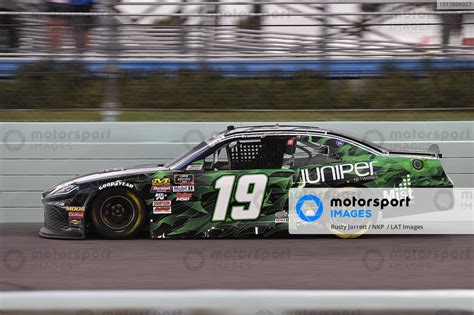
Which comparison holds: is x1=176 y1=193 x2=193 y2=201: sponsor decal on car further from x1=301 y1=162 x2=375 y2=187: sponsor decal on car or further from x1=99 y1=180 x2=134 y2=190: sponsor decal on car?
x1=301 y1=162 x2=375 y2=187: sponsor decal on car

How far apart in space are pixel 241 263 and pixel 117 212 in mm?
1950

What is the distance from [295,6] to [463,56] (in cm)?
236

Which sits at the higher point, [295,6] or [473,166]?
[295,6]

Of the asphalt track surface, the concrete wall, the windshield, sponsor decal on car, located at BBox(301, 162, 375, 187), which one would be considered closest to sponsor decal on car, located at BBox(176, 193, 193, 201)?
the windshield

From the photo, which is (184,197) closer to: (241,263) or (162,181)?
(162,181)

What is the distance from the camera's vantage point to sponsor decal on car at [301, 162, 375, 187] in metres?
7.61

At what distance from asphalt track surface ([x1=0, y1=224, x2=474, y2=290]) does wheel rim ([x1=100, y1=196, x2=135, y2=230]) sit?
22 centimetres

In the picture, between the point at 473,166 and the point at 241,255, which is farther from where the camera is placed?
the point at 473,166

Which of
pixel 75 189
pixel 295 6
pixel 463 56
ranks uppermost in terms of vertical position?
pixel 295 6

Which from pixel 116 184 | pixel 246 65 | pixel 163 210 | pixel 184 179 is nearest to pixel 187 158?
pixel 184 179

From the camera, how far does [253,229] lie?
7.59 m

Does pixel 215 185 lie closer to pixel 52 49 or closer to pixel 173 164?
pixel 173 164

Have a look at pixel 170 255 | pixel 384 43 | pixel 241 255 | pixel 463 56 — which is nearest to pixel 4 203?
pixel 170 255

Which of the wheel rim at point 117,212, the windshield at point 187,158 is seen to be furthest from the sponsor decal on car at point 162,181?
the wheel rim at point 117,212
